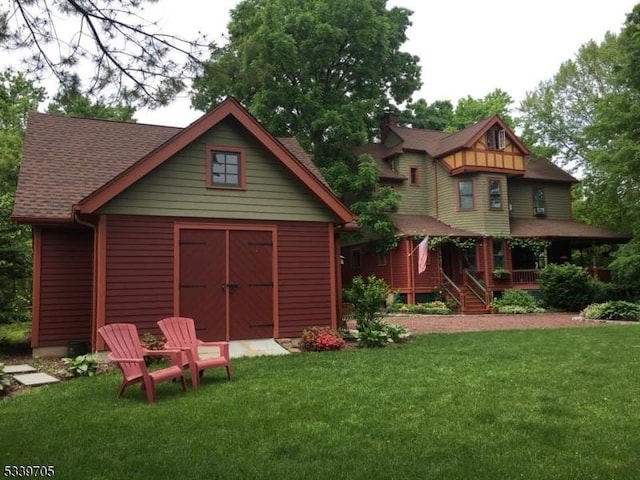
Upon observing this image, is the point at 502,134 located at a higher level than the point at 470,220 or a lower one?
higher

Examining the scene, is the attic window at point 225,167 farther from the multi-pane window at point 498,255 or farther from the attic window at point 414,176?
the multi-pane window at point 498,255

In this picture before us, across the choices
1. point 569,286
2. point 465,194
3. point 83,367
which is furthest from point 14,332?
point 569,286

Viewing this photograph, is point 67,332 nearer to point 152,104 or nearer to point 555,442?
point 152,104

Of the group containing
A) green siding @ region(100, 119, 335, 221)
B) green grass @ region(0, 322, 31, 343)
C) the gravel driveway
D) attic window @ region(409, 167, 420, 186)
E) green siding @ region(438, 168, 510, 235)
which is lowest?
the gravel driveway

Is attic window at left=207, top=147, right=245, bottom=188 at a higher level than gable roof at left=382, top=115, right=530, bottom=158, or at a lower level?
lower

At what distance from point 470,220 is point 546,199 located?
563 centimetres

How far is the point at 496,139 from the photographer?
2447 centimetres

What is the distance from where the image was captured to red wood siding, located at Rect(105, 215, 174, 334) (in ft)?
32.3

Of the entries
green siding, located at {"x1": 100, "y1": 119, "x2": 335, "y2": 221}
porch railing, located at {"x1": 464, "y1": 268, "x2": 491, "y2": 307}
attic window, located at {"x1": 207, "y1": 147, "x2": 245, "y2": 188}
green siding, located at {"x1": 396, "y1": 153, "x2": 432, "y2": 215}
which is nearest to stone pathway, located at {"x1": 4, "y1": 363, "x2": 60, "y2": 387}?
green siding, located at {"x1": 100, "y1": 119, "x2": 335, "y2": 221}

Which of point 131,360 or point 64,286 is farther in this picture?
point 64,286

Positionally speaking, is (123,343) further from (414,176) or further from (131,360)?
(414,176)

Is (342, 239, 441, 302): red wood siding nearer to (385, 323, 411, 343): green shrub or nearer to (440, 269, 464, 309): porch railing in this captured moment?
(440, 269, 464, 309): porch railing

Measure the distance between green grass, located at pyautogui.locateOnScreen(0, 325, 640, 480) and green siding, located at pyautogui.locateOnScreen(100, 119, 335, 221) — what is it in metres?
3.58

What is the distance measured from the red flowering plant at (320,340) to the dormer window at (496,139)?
54.2 ft
